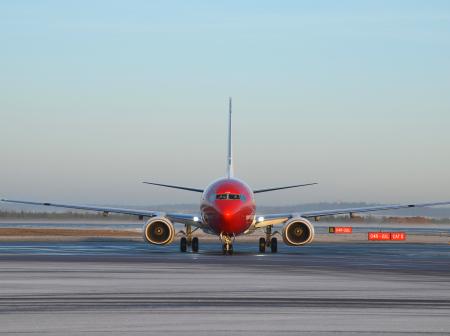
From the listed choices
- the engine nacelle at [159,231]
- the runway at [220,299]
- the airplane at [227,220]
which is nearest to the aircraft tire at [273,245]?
the airplane at [227,220]

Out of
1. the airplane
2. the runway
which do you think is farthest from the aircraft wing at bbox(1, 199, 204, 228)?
the runway

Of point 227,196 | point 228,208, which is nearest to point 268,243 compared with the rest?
point 227,196

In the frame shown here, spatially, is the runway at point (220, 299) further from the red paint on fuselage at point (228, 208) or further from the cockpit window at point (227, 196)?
the cockpit window at point (227, 196)

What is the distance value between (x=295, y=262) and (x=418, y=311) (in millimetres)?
17239

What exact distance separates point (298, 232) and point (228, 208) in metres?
4.86

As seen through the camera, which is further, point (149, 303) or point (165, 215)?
point (165, 215)

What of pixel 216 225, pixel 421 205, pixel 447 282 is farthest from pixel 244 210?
pixel 447 282

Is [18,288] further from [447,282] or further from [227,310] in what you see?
[447,282]

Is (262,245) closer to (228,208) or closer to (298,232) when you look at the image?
(298,232)

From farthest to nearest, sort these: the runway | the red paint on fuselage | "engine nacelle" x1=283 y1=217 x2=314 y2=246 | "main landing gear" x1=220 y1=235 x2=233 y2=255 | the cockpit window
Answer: "engine nacelle" x1=283 y1=217 x2=314 y2=246 < the cockpit window < the red paint on fuselage < "main landing gear" x1=220 y1=235 x2=233 y2=255 < the runway

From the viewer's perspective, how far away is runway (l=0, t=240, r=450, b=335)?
14.2 m

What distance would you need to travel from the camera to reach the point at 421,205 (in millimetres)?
46969

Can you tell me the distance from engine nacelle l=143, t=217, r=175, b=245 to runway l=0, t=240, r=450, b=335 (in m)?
13.7

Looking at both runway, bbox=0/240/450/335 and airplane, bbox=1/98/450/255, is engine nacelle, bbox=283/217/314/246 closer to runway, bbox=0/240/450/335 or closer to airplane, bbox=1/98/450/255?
airplane, bbox=1/98/450/255
